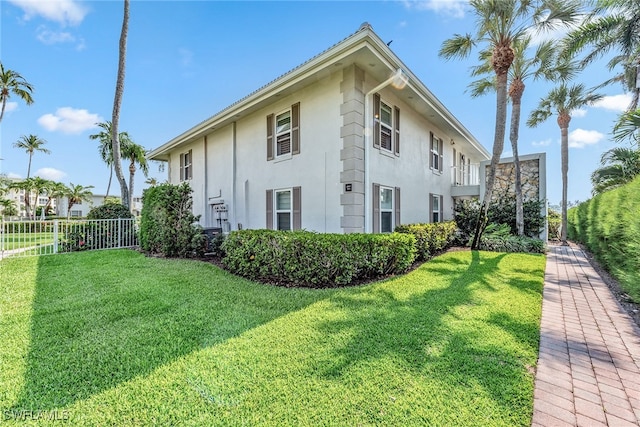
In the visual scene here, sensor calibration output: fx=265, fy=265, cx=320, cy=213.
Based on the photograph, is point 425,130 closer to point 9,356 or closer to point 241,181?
point 241,181

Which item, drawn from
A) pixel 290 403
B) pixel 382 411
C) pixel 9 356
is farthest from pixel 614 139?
pixel 9 356

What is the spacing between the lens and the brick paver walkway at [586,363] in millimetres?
2215

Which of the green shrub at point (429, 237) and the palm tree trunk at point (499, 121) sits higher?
the palm tree trunk at point (499, 121)

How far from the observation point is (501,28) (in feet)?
29.1

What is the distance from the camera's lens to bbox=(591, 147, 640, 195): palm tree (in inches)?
356

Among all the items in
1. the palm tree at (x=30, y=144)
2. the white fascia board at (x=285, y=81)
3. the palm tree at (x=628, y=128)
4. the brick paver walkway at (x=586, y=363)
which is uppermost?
the palm tree at (x=30, y=144)

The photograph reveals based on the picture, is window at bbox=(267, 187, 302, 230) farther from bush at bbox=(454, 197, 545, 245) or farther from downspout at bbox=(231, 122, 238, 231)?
bush at bbox=(454, 197, 545, 245)

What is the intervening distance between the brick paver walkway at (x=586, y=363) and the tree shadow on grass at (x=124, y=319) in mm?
3235

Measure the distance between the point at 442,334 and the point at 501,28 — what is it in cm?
1045

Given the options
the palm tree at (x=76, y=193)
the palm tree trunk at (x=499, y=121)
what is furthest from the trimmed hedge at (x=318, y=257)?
the palm tree at (x=76, y=193)

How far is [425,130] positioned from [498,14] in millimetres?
4098

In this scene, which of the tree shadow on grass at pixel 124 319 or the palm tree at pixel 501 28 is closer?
the tree shadow on grass at pixel 124 319

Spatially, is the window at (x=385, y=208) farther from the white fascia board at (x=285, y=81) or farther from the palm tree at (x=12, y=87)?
the palm tree at (x=12, y=87)

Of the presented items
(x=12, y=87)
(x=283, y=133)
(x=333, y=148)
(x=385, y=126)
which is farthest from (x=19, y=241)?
(x=12, y=87)
